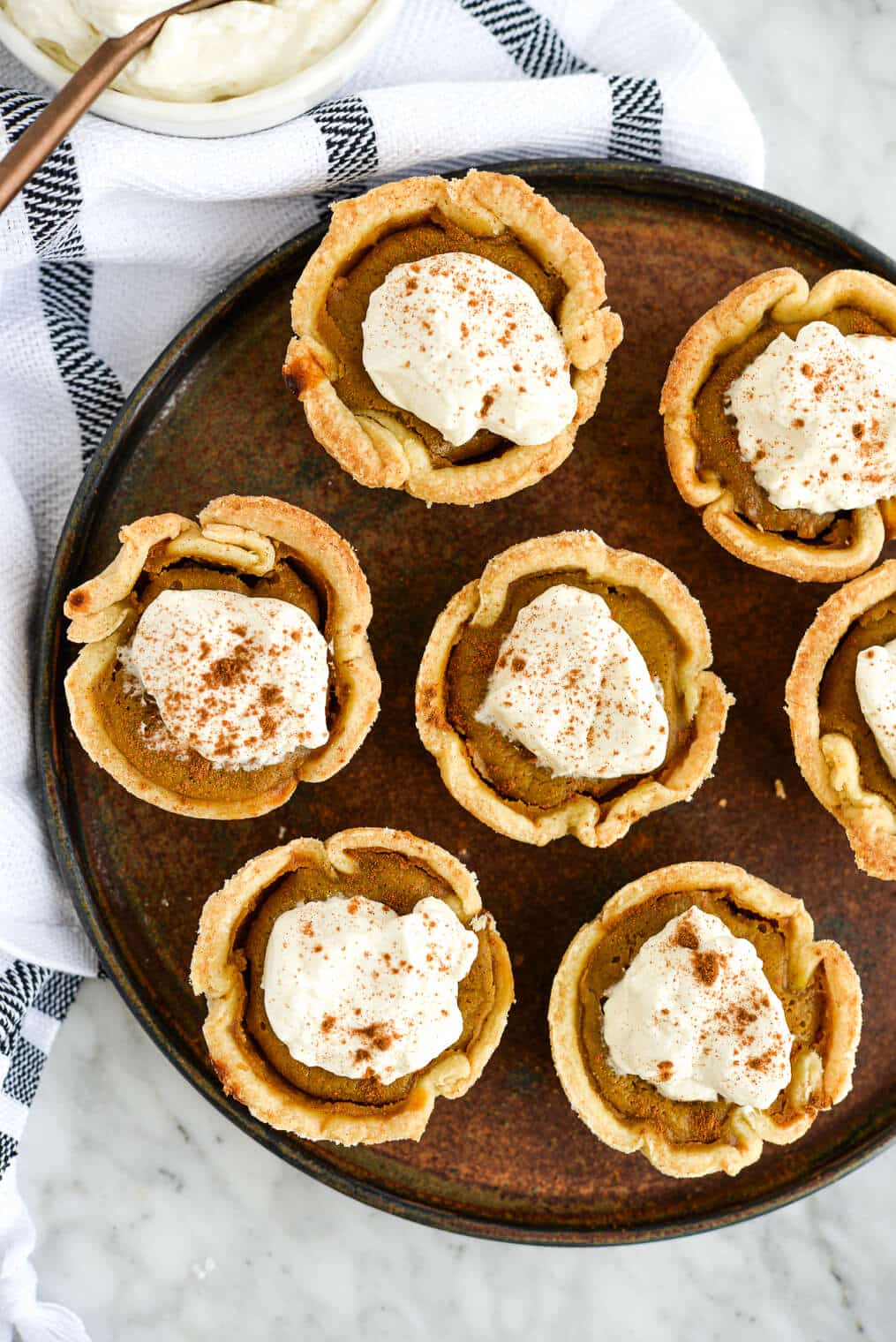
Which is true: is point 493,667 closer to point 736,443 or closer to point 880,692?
point 736,443

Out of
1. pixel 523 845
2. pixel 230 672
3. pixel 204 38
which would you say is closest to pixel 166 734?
pixel 230 672

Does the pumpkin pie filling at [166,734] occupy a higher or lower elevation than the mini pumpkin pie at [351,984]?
higher

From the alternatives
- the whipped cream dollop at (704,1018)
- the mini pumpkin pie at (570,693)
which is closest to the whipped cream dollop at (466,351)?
the mini pumpkin pie at (570,693)

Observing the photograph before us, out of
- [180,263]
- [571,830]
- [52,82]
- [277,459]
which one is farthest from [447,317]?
[571,830]

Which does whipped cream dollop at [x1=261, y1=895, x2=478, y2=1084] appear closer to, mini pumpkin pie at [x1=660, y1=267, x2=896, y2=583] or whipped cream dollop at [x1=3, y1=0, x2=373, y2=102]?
mini pumpkin pie at [x1=660, y1=267, x2=896, y2=583]

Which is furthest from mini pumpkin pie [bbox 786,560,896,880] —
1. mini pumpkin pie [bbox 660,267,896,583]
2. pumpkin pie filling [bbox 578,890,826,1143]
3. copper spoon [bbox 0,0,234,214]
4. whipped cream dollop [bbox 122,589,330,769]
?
copper spoon [bbox 0,0,234,214]

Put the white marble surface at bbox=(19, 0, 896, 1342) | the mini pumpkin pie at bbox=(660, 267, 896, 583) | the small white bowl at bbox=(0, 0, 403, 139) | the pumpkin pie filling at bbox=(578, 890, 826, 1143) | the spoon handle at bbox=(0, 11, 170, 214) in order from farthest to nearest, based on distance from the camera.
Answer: the white marble surface at bbox=(19, 0, 896, 1342) → the pumpkin pie filling at bbox=(578, 890, 826, 1143) → the mini pumpkin pie at bbox=(660, 267, 896, 583) → the small white bowl at bbox=(0, 0, 403, 139) → the spoon handle at bbox=(0, 11, 170, 214)

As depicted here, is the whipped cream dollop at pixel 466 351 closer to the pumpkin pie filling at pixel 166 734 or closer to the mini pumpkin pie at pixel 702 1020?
the pumpkin pie filling at pixel 166 734
